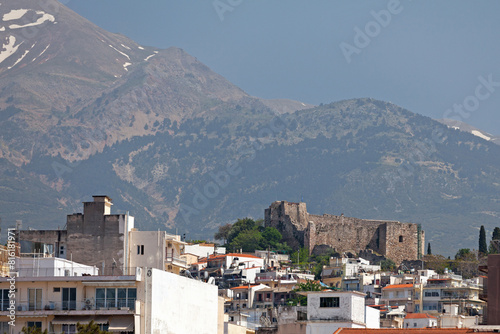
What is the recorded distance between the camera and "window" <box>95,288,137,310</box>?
1923 inches

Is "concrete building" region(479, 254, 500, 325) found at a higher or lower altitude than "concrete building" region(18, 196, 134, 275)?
lower

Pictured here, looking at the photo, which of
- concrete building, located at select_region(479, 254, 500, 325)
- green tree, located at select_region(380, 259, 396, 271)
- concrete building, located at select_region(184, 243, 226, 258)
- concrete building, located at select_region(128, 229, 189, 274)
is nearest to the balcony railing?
concrete building, located at select_region(128, 229, 189, 274)

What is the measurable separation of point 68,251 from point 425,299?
2838 inches

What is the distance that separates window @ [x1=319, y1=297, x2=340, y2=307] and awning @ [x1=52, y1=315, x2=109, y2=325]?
14163mm

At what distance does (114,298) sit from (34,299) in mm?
3167

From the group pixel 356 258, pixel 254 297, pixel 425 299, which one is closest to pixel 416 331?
pixel 425 299

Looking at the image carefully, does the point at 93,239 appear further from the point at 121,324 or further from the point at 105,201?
the point at 121,324

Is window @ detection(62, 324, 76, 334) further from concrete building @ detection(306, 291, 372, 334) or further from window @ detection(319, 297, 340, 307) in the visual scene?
window @ detection(319, 297, 340, 307)

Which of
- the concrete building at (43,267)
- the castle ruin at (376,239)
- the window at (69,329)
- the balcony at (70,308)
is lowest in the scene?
the window at (69,329)

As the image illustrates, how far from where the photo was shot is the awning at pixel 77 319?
158 feet

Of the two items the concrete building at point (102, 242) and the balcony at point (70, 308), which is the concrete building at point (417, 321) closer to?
the concrete building at point (102, 242)

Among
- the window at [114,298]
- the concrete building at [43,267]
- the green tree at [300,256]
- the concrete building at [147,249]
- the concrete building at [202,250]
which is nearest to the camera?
the window at [114,298]

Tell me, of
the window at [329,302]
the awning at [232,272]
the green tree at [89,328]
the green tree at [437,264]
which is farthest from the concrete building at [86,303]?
the green tree at [437,264]

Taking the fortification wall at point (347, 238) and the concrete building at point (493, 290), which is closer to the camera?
the concrete building at point (493, 290)
